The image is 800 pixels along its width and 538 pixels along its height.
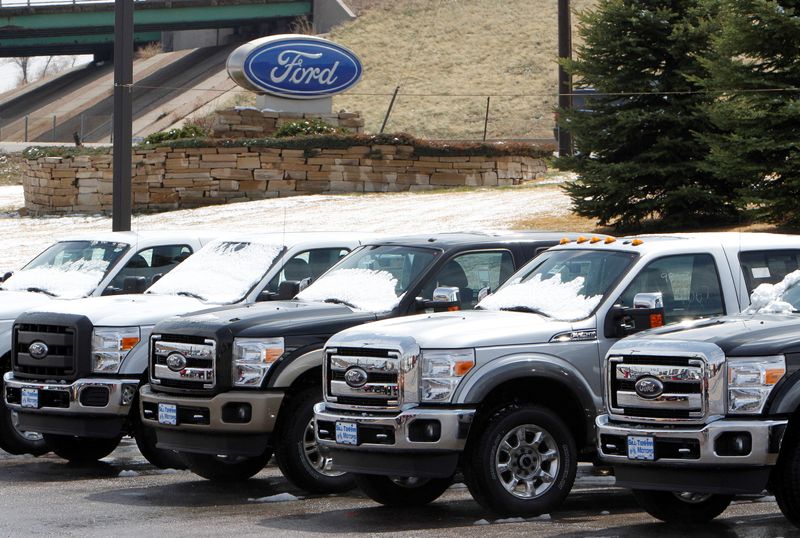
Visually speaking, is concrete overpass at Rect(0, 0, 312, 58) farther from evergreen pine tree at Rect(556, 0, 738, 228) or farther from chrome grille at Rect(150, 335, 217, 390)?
chrome grille at Rect(150, 335, 217, 390)

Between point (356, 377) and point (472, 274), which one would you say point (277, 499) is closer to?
point (356, 377)

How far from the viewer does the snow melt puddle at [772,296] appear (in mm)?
8781

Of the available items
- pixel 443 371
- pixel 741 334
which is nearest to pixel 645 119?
pixel 443 371

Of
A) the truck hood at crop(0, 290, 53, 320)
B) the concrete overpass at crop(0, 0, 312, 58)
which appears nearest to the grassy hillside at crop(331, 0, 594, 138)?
the concrete overpass at crop(0, 0, 312, 58)

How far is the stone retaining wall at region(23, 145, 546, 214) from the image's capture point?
32500 mm

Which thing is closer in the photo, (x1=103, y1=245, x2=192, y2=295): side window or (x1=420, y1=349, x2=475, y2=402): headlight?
(x1=420, y1=349, x2=475, y2=402): headlight

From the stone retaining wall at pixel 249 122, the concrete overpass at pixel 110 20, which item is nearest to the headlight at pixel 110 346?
the stone retaining wall at pixel 249 122

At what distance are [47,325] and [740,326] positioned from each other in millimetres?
5815

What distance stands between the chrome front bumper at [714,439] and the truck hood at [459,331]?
3.90 feet

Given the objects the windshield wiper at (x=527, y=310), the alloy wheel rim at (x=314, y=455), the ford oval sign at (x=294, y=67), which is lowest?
the alloy wheel rim at (x=314, y=455)

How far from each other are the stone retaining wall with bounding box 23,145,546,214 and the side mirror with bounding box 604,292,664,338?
23915 millimetres

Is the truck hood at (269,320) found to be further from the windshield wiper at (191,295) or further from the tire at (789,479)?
the tire at (789,479)

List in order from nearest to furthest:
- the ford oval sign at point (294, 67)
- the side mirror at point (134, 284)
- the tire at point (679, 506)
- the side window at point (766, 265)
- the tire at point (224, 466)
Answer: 1. the tire at point (679, 506)
2. the side window at point (766, 265)
3. the tire at point (224, 466)
4. the side mirror at point (134, 284)
5. the ford oval sign at point (294, 67)

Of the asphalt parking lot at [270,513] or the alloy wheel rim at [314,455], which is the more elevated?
the alloy wheel rim at [314,455]
